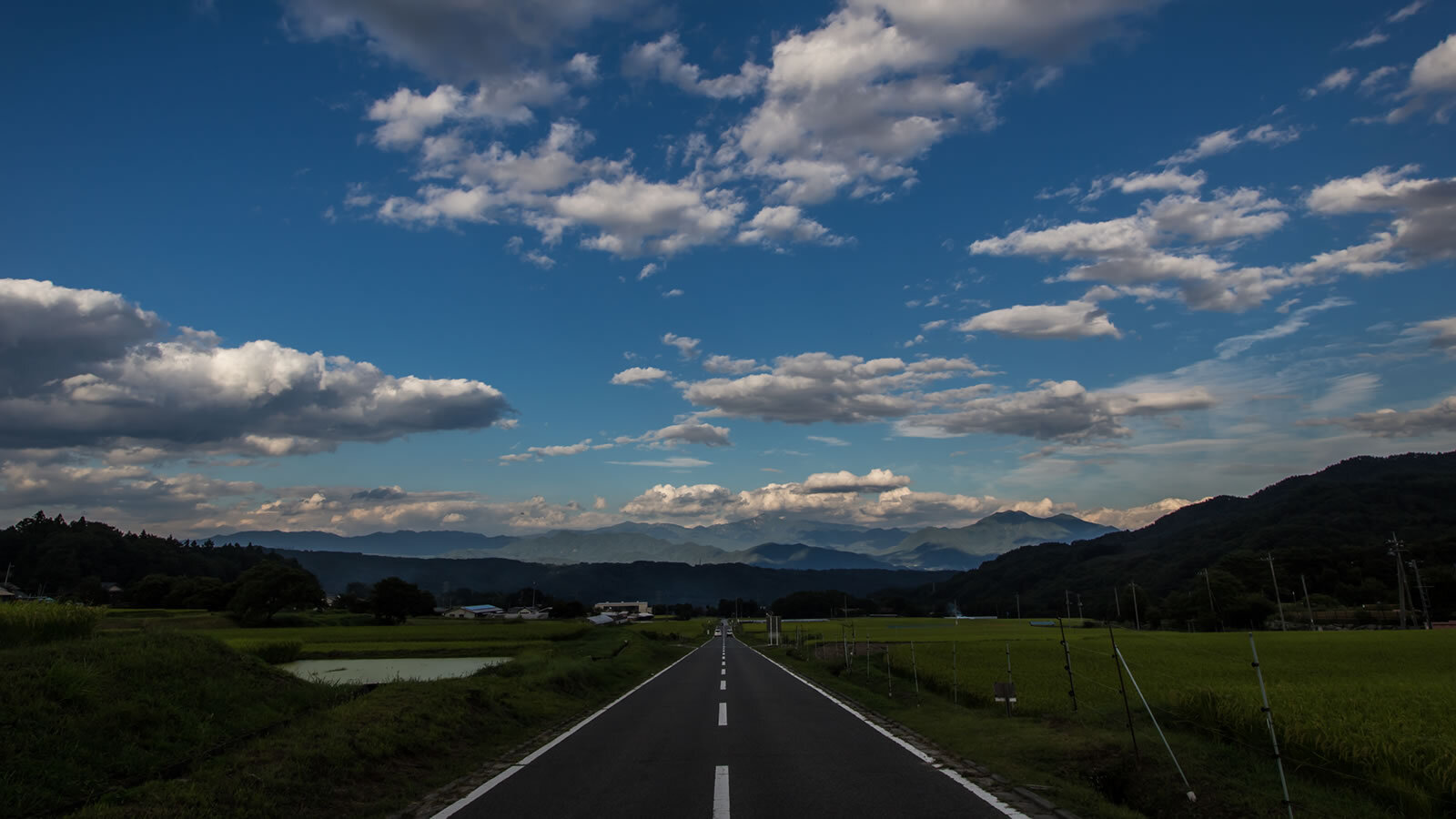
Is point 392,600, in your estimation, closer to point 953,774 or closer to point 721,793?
point 721,793

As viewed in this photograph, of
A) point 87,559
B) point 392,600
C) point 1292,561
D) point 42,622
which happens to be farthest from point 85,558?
point 1292,561

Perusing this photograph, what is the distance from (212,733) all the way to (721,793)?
26.4 feet

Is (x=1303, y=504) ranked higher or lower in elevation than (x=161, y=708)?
higher

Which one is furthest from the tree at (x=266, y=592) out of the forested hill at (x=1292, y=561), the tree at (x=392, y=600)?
the forested hill at (x=1292, y=561)

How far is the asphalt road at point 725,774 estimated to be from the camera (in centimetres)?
859

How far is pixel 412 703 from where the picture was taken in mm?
14172

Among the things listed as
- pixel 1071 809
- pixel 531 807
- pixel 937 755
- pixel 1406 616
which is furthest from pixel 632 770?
pixel 1406 616

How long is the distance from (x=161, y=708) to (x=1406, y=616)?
107 m

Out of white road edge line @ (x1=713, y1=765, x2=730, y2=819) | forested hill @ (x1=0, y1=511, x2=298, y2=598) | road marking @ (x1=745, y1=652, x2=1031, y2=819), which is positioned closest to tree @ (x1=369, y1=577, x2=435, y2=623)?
forested hill @ (x1=0, y1=511, x2=298, y2=598)

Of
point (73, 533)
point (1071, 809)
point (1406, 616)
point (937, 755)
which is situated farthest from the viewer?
point (73, 533)

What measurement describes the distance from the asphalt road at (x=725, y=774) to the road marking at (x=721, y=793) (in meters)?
0.01

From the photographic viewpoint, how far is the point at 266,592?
75.4 m

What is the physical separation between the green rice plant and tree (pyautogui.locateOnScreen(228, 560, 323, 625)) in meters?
70.3

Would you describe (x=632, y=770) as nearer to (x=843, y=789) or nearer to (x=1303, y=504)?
(x=843, y=789)
